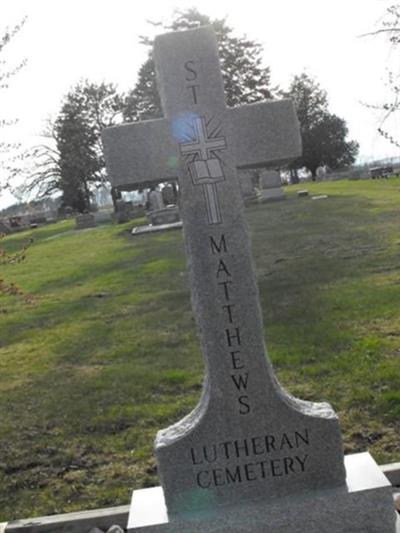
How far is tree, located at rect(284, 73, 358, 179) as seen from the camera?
5375 centimetres

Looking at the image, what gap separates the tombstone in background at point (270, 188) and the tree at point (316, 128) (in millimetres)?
22971

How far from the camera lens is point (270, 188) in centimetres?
2991

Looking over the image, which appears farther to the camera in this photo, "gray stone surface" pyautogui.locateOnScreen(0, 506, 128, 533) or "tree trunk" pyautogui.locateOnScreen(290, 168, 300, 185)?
"tree trunk" pyautogui.locateOnScreen(290, 168, 300, 185)

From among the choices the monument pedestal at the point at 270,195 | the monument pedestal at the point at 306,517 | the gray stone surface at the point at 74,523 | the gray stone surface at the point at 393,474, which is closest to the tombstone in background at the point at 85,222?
the monument pedestal at the point at 270,195

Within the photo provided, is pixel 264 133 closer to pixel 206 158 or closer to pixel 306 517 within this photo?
pixel 206 158

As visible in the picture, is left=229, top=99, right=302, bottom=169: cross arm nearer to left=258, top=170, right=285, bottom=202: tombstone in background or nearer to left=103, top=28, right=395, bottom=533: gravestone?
left=103, top=28, right=395, bottom=533: gravestone

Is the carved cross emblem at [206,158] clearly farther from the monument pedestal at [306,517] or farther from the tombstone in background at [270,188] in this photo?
the tombstone in background at [270,188]

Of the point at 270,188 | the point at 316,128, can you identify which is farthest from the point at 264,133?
the point at 316,128

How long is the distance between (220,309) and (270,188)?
26554mm

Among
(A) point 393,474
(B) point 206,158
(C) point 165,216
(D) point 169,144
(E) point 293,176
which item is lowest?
(A) point 393,474

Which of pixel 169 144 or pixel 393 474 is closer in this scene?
pixel 169 144

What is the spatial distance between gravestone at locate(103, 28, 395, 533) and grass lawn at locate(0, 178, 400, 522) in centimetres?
122

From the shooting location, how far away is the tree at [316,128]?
176 ft

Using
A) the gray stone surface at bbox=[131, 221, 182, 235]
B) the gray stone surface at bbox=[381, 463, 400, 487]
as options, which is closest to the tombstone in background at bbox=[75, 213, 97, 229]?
the gray stone surface at bbox=[131, 221, 182, 235]
